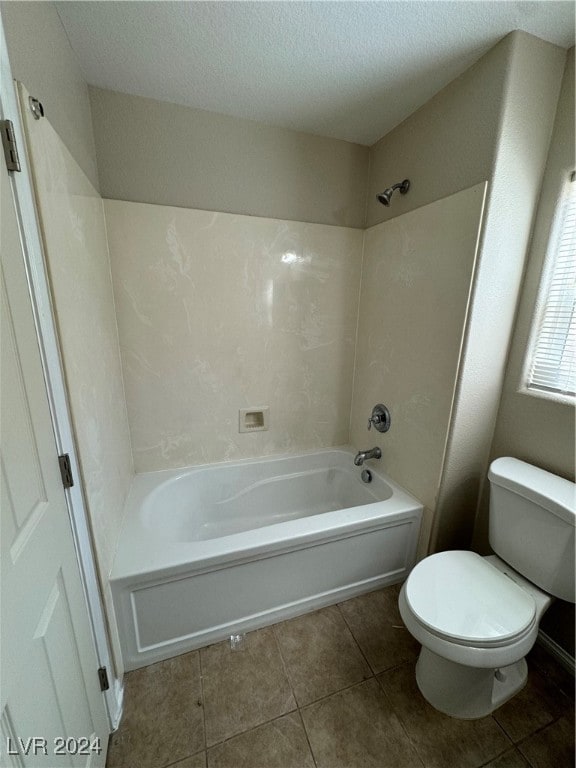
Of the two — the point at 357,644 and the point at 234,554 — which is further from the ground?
the point at 234,554

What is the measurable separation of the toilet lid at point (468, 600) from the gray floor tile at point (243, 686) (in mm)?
645

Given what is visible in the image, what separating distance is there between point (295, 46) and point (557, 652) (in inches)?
104

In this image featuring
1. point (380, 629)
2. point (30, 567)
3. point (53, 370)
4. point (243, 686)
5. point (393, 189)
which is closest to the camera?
point (30, 567)

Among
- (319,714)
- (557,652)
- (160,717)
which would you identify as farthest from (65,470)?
(557,652)

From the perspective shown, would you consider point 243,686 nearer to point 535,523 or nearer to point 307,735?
point 307,735

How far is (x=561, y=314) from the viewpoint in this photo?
120cm

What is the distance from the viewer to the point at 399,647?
52.3 inches

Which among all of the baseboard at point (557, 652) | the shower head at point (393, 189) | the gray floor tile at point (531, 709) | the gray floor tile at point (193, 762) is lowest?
the gray floor tile at point (531, 709)

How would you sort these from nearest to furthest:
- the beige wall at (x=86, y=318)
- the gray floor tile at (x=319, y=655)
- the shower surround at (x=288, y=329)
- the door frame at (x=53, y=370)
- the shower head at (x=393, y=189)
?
the door frame at (x=53, y=370) → the beige wall at (x=86, y=318) → the gray floor tile at (x=319, y=655) → the shower surround at (x=288, y=329) → the shower head at (x=393, y=189)

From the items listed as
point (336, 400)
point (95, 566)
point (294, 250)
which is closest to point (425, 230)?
point (294, 250)

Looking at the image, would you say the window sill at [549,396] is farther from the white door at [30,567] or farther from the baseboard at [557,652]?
the white door at [30,567]

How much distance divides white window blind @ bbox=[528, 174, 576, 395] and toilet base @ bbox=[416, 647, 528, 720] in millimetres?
1130

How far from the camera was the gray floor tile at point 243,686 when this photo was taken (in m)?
1.07

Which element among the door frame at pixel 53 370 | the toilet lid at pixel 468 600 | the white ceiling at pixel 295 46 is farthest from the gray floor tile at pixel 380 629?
the white ceiling at pixel 295 46
